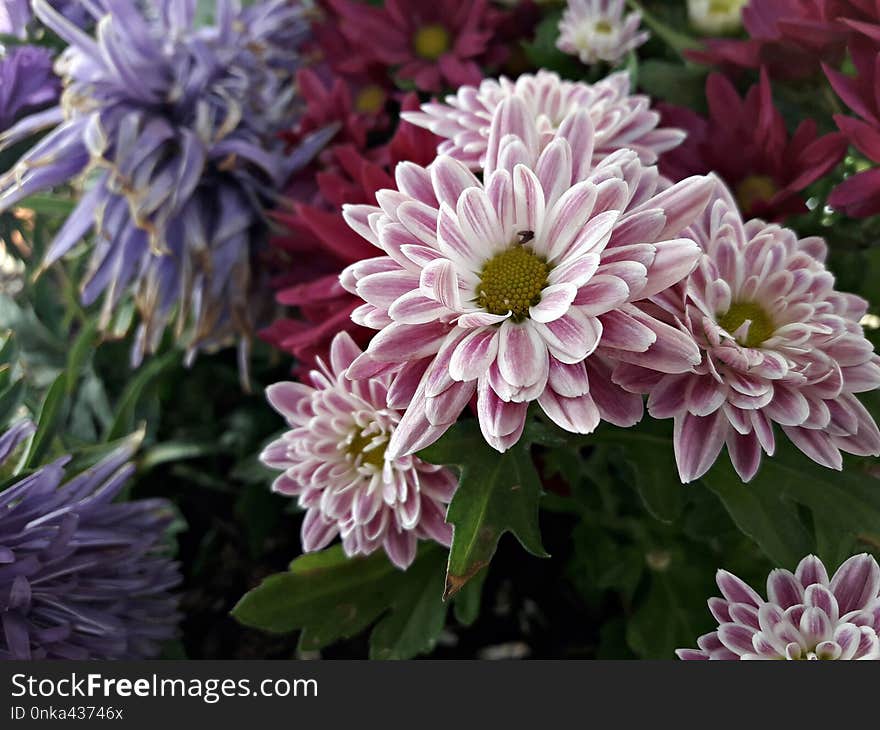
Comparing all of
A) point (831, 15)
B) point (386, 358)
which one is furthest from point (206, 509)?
point (831, 15)

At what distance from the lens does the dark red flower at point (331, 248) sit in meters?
0.37

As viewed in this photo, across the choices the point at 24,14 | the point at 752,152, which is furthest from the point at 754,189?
the point at 24,14

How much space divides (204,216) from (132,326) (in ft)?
0.46

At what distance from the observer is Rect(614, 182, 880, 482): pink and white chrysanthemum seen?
28cm

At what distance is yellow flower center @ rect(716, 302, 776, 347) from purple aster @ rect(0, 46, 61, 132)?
0.42m

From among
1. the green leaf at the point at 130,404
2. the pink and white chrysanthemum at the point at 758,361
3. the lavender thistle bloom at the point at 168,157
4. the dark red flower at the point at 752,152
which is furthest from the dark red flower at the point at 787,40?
the green leaf at the point at 130,404

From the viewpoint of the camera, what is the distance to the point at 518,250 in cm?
29

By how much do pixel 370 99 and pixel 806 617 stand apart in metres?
0.41

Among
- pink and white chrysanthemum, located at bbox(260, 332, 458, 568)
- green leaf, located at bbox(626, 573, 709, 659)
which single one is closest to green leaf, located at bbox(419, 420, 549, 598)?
pink and white chrysanthemum, located at bbox(260, 332, 458, 568)

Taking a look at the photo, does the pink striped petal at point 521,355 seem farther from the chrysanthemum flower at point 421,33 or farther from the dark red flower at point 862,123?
the chrysanthemum flower at point 421,33

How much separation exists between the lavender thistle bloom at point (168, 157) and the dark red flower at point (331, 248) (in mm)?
80

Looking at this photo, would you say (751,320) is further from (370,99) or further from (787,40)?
(370,99)

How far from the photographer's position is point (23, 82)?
495 millimetres

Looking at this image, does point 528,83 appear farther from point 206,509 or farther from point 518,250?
point 206,509
